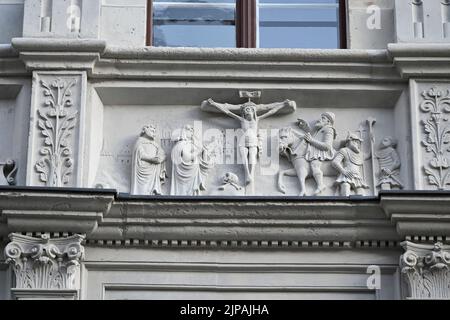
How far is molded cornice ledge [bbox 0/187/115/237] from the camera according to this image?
53.6ft

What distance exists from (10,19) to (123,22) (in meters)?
1.25

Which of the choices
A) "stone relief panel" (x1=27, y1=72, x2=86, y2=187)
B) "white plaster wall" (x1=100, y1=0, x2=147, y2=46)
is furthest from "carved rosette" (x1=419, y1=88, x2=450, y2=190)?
"stone relief panel" (x1=27, y1=72, x2=86, y2=187)

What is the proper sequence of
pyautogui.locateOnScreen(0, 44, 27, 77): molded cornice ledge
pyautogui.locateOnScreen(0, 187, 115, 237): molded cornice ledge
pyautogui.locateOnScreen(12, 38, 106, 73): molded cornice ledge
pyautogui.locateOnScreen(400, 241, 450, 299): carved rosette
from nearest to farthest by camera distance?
pyautogui.locateOnScreen(400, 241, 450, 299): carved rosette
pyautogui.locateOnScreen(0, 187, 115, 237): molded cornice ledge
pyautogui.locateOnScreen(12, 38, 106, 73): molded cornice ledge
pyautogui.locateOnScreen(0, 44, 27, 77): molded cornice ledge

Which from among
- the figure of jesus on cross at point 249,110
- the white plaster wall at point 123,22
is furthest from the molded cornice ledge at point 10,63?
the figure of jesus on cross at point 249,110

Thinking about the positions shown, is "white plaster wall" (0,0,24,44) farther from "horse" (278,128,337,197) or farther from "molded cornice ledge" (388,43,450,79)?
"molded cornice ledge" (388,43,450,79)

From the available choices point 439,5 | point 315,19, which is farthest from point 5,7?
point 439,5

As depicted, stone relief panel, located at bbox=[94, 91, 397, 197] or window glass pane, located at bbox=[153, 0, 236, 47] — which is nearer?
stone relief panel, located at bbox=[94, 91, 397, 197]

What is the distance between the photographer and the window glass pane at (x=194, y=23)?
1814 cm

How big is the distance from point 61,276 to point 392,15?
185 inches

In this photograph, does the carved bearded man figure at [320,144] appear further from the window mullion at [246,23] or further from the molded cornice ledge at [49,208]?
the molded cornice ledge at [49,208]

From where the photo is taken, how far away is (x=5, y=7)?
18.1 meters

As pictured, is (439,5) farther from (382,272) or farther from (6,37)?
(6,37)

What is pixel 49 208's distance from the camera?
1638cm

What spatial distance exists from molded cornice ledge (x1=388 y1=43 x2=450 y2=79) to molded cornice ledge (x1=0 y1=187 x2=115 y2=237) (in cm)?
343
